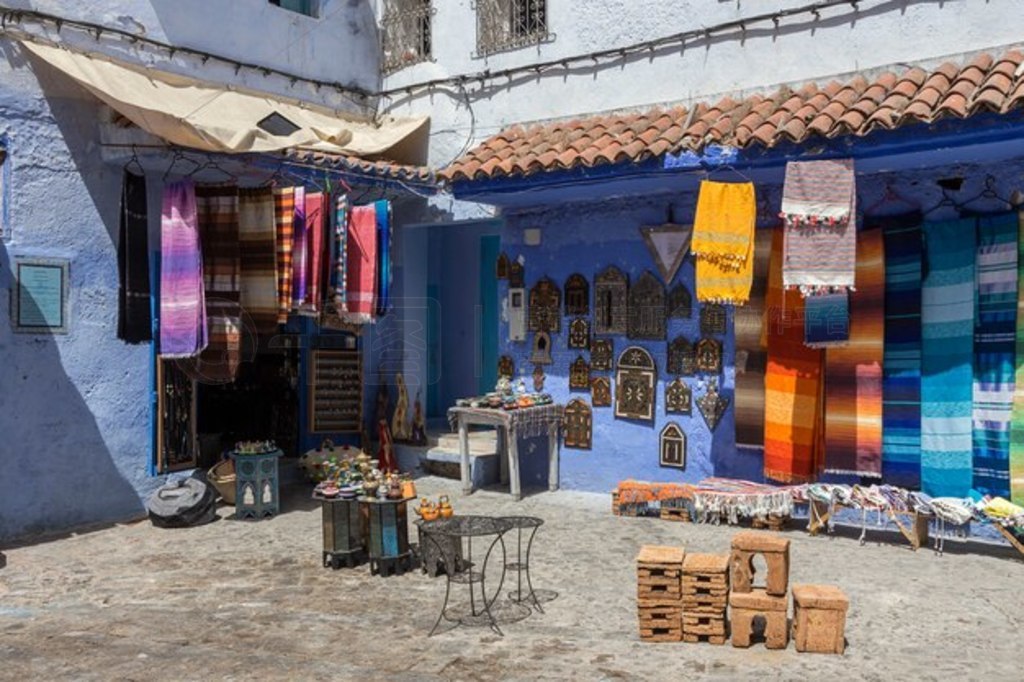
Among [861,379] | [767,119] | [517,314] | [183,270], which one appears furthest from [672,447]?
[183,270]

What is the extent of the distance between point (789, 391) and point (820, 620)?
3.67m

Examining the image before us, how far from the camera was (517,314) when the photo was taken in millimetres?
11117

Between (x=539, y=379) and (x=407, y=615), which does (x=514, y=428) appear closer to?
(x=539, y=379)

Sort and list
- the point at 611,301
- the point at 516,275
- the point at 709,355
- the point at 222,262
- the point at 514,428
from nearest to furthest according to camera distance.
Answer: the point at 222,262
the point at 709,355
the point at 514,428
the point at 611,301
the point at 516,275

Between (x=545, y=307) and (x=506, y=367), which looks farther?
(x=506, y=367)

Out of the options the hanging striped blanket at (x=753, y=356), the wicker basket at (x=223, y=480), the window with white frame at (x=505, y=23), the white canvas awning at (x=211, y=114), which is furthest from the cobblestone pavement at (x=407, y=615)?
the window with white frame at (x=505, y=23)

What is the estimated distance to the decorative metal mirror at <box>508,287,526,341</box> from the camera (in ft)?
36.2

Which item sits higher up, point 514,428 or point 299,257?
point 299,257

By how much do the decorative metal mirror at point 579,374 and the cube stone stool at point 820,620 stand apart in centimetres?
503

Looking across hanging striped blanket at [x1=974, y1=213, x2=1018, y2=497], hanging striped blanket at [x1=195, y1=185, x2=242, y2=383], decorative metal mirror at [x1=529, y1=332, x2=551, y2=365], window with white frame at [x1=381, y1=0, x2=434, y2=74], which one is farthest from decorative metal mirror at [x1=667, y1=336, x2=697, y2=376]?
window with white frame at [x1=381, y1=0, x2=434, y2=74]

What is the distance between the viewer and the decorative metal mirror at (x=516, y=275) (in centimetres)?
1105

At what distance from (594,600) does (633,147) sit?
4321 millimetres

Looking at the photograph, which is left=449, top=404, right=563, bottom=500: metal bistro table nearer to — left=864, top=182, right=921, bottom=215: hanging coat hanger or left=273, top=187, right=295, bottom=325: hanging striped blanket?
left=273, top=187, right=295, bottom=325: hanging striped blanket

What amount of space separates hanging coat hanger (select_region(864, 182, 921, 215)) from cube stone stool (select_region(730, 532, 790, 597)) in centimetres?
402
